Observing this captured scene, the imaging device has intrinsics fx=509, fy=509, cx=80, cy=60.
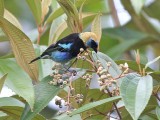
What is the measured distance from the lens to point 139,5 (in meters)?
1.84

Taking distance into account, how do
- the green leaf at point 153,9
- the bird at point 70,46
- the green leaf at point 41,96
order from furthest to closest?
the green leaf at point 153,9 → the bird at point 70,46 → the green leaf at point 41,96

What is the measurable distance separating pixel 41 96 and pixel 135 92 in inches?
10.9

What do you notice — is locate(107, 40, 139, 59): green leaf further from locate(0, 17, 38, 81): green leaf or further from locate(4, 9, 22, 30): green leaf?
locate(0, 17, 38, 81): green leaf

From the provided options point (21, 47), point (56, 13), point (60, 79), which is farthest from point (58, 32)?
point (60, 79)

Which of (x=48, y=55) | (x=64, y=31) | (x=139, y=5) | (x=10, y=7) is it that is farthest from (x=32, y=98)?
(x=10, y=7)

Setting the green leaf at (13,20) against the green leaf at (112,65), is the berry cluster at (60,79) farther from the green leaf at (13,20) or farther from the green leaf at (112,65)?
the green leaf at (13,20)

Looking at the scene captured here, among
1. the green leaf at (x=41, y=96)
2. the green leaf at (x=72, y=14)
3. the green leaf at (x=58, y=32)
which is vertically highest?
the green leaf at (x=58, y=32)

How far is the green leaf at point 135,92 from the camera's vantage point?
1.05 meters

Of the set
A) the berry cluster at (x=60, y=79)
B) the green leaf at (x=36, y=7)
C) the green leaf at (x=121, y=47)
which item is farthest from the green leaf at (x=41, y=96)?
the green leaf at (x=121, y=47)

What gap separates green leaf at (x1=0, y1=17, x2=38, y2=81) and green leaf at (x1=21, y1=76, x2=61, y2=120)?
95mm

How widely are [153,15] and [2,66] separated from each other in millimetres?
1611

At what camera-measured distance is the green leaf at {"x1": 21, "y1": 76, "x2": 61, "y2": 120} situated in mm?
1222

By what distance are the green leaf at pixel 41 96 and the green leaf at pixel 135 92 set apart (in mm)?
213

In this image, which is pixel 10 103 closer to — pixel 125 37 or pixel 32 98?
pixel 32 98
